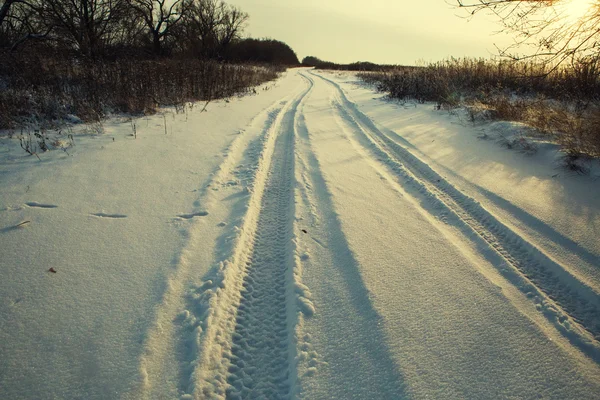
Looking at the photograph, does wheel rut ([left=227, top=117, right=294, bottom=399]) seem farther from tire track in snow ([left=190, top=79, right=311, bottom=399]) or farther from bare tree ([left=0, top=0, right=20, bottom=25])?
bare tree ([left=0, top=0, right=20, bottom=25])

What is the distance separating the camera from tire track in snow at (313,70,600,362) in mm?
1698

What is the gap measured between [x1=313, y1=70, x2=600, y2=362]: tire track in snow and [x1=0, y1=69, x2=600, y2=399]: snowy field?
1cm

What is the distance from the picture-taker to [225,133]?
18.0 feet

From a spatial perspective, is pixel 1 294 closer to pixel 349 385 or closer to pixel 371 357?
pixel 349 385

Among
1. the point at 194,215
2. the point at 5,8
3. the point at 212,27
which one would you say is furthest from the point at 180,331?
the point at 212,27

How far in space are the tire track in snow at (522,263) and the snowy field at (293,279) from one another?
0.5 inches

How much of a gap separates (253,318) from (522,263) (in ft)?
6.74

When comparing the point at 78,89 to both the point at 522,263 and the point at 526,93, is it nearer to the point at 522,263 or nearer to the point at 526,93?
the point at 522,263

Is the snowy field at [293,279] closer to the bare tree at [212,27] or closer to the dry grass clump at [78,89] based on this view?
the dry grass clump at [78,89]

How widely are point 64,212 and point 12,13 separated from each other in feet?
40.9

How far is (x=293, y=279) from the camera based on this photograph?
2.01 meters

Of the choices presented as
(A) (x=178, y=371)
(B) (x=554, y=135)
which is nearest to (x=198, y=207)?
(A) (x=178, y=371)

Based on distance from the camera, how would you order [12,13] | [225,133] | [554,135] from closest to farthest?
[554,135], [225,133], [12,13]

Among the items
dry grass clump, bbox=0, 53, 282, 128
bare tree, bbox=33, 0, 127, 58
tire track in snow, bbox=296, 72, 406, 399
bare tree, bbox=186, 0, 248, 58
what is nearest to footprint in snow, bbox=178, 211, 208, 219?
tire track in snow, bbox=296, 72, 406, 399
